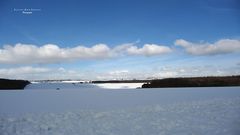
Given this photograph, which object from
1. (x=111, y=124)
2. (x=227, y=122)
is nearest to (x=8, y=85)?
(x=111, y=124)

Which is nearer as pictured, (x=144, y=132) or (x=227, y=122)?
(x=144, y=132)

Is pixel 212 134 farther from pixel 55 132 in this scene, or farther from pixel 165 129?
pixel 55 132

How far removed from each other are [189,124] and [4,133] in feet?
16.3

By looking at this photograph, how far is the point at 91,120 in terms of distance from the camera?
359 inches

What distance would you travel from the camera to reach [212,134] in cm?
640

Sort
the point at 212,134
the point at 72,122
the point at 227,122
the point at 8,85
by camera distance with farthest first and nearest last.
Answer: the point at 8,85 < the point at 72,122 < the point at 227,122 < the point at 212,134

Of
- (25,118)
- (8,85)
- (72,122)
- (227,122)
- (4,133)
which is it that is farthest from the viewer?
(8,85)

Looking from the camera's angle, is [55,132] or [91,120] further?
[91,120]

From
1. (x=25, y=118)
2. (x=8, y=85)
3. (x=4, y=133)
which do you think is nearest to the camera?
(x=4, y=133)

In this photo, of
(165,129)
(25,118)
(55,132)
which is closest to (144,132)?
(165,129)

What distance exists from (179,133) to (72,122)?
3627 millimetres

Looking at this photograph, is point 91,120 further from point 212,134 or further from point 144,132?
point 212,134

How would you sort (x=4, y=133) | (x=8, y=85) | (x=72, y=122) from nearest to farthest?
(x=4, y=133) → (x=72, y=122) → (x=8, y=85)

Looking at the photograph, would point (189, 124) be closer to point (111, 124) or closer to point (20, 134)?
point (111, 124)
